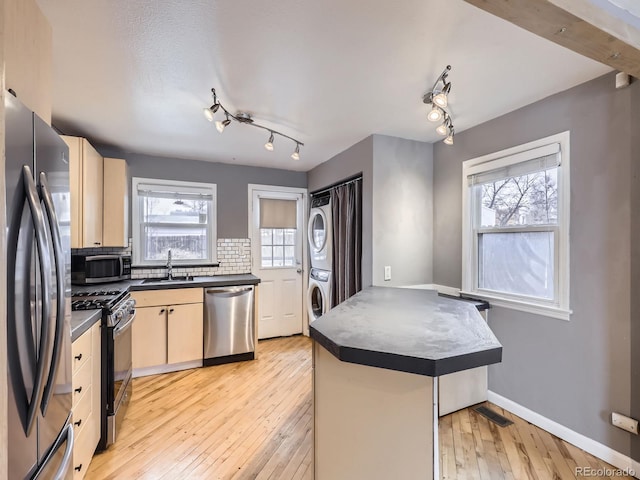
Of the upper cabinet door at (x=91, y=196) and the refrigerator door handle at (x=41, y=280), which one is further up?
the upper cabinet door at (x=91, y=196)

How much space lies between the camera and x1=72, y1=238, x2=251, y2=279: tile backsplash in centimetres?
361

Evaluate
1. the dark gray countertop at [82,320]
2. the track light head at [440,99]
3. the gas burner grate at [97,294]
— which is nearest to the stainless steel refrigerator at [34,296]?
the dark gray countertop at [82,320]

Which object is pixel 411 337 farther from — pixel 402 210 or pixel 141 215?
pixel 141 215

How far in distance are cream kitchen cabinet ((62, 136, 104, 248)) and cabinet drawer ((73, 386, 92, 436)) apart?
147 cm

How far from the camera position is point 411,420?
112cm

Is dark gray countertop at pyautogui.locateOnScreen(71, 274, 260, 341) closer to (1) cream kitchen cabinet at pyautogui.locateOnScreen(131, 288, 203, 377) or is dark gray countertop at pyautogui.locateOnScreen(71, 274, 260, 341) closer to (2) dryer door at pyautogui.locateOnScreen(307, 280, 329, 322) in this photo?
(1) cream kitchen cabinet at pyautogui.locateOnScreen(131, 288, 203, 377)

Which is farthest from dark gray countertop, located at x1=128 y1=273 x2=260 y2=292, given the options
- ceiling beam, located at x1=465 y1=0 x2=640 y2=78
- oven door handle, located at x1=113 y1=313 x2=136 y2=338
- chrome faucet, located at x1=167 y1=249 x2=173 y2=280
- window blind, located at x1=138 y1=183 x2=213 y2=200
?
ceiling beam, located at x1=465 y1=0 x2=640 y2=78

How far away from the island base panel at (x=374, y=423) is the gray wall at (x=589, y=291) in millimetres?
1542

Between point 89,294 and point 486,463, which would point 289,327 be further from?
point 486,463

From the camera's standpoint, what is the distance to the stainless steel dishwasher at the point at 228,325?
326 cm

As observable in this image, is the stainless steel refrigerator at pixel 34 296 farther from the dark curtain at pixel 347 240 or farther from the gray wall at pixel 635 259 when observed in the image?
the gray wall at pixel 635 259

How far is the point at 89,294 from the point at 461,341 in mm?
2601

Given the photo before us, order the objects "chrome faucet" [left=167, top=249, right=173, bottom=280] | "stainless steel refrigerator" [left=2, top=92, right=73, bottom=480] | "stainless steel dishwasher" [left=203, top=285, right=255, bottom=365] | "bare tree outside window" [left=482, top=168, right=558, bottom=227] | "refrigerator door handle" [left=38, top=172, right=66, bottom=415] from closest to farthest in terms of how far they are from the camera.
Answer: "stainless steel refrigerator" [left=2, top=92, right=73, bottom=480]
"refrigerator door handle" [left=38, top=172, right=66, bottom=415]
"bare tree outside window" [left=482, top=168, right=558, bottom=227]
"stainless steel dishwasher" [left=203, top=285, right=255, bottom=365]
"chrome faucet" [left=167, top=249, right=173, bottom=280]

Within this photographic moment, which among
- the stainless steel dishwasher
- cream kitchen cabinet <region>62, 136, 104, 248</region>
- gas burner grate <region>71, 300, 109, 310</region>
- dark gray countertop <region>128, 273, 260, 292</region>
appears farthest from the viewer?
the stainless steel dishwasher
